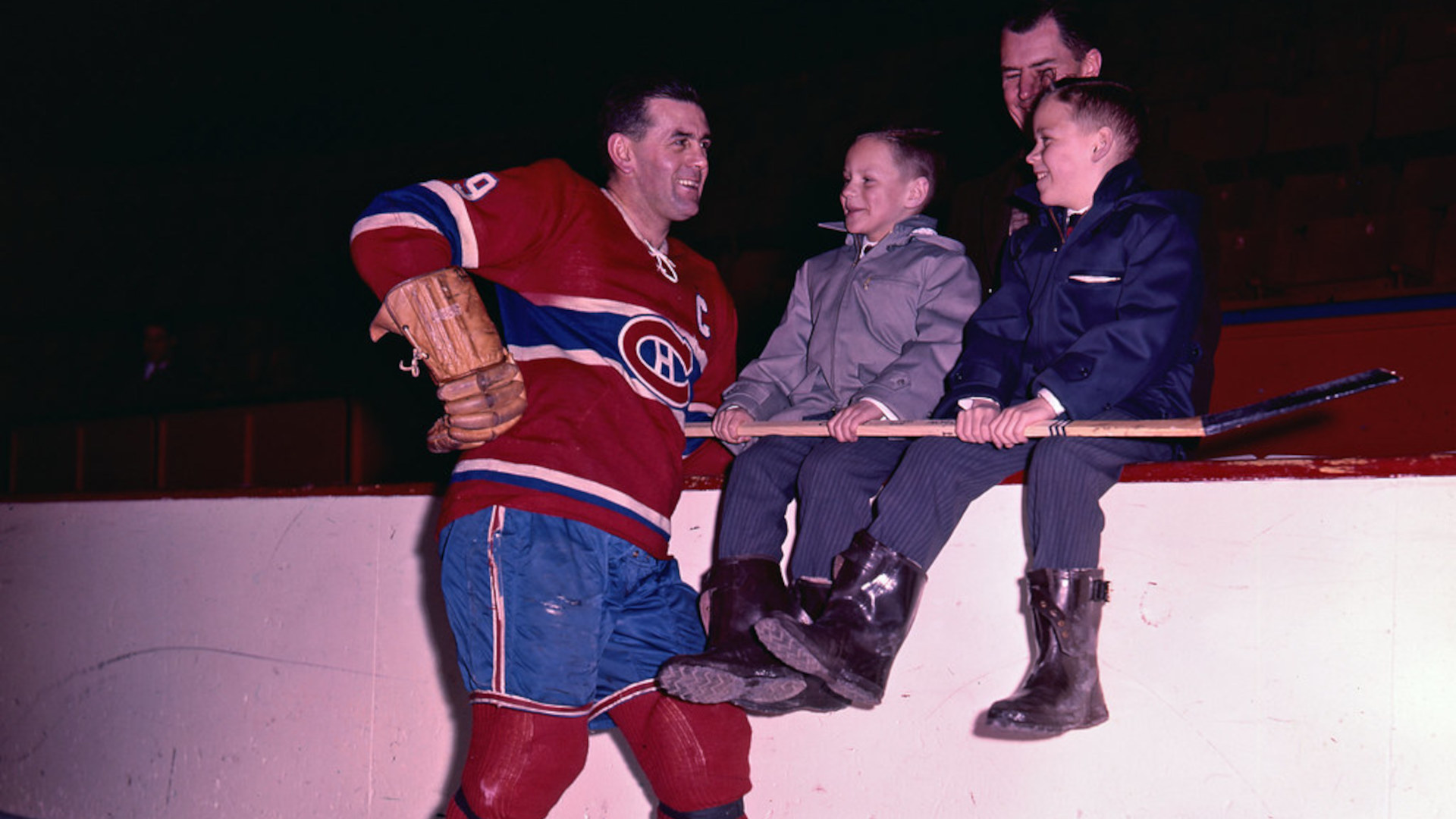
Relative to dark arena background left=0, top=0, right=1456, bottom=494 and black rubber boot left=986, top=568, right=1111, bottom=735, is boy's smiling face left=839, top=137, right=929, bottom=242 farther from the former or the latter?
dark arena background left=0, top=0, right=1456, bottom=494

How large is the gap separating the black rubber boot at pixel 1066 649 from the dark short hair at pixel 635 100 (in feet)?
3.34

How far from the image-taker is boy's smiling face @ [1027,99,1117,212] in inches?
68.8

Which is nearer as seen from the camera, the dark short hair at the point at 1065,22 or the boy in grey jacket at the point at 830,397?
the boy in grey jacket at the point at 830,397

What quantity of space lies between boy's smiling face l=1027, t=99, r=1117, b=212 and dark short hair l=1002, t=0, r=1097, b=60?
393 mm

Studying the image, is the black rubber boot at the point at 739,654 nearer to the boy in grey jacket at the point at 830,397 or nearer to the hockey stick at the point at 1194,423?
the boy in grey jacket at the point at 830,397

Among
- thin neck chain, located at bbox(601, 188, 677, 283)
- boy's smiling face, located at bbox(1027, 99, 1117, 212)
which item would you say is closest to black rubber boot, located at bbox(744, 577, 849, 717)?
thin neck chain, located at bbox(601, 188, 677, 283)

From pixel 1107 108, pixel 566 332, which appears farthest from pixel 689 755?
pixel 1107 108

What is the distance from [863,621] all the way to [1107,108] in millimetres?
884

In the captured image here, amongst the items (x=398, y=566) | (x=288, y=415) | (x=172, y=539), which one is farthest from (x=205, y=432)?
(x=398, y=566)

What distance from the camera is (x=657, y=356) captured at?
1.88m

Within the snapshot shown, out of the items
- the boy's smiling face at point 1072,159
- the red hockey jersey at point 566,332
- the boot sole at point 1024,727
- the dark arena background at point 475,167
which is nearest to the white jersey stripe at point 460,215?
the red hockey jersey at point 566,332

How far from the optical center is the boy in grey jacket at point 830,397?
1.69 m

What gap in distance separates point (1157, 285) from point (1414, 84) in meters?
4.63

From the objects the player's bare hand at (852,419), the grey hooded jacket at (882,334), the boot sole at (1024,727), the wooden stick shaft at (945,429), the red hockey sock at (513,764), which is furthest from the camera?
the grey hooded jacket at (882,334)
